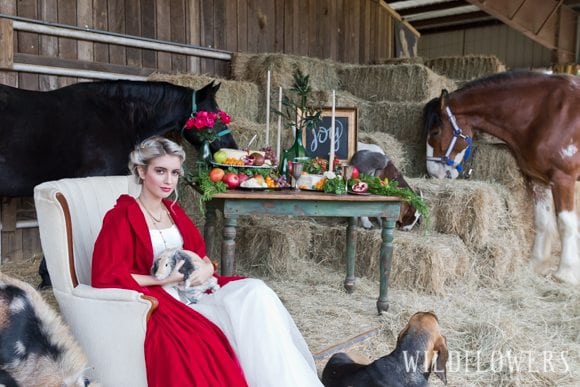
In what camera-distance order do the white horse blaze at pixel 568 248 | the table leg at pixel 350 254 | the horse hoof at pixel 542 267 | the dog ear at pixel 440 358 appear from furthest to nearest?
the horse hoof at pixel 542 267 < the white horse blaze at pixel 568 248 < the table leg at pixel 350 254 < the dog ear at pixel 440 358

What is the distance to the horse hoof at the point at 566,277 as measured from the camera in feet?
14.6

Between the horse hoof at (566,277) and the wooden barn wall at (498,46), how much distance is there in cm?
874

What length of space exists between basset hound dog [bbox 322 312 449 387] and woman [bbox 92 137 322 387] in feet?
0.65

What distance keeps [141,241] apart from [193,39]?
14.3ft

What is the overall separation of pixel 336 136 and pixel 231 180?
1.53m

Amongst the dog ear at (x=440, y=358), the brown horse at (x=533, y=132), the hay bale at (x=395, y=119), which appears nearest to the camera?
the dog ear at (x=440, y=358)

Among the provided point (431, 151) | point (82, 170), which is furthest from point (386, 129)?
point (82, 170)

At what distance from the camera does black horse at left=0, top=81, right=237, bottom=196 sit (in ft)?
11.5

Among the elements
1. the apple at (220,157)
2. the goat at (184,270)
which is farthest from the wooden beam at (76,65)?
the goat at (184,270)

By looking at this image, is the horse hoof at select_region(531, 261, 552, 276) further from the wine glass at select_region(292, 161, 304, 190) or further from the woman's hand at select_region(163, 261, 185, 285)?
the woman's hand at select_region(163, 261, 185, 285)

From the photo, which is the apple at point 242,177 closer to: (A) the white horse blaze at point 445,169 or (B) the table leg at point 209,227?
(B) the table leg at point 209,227

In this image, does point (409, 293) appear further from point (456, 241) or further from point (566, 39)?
point (566, 39)

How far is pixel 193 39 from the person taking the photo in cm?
588

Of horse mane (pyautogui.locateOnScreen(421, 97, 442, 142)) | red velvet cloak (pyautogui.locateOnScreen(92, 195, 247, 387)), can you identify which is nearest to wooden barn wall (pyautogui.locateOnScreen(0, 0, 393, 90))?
horse mane (pyautogui.locateOnScreen(421, 97, 442, 142))
